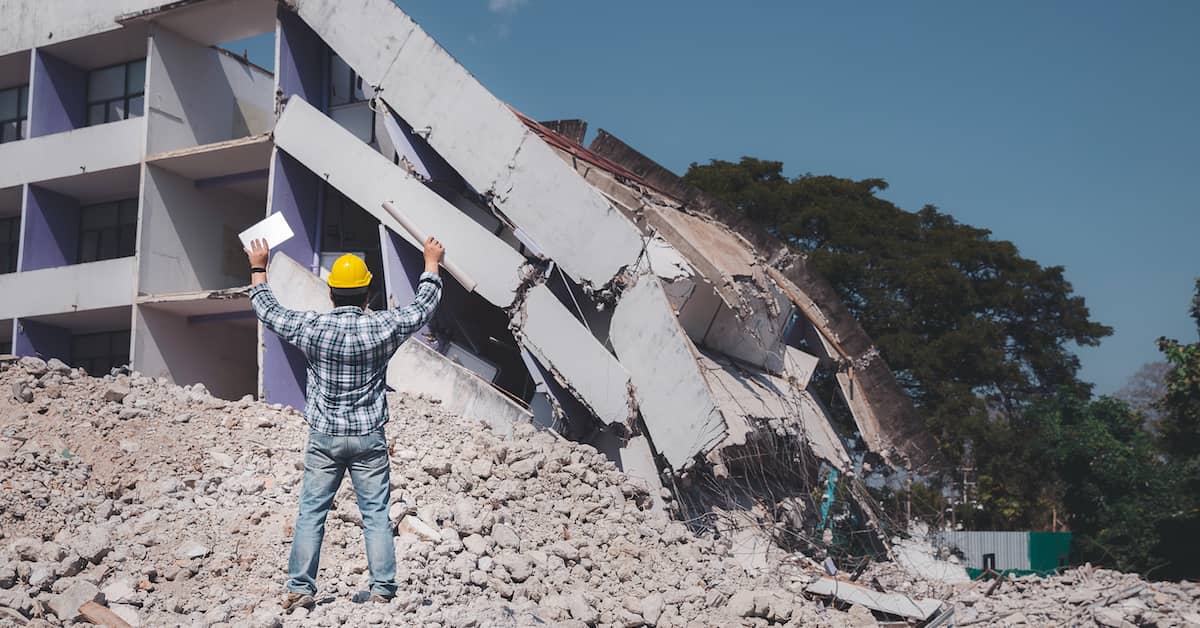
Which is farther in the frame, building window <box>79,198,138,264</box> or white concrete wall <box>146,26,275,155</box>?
building window <box>79,198,138,264</box>

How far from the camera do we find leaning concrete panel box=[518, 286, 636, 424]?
9945 millimetres

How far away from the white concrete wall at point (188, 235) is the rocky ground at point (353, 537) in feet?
15.3

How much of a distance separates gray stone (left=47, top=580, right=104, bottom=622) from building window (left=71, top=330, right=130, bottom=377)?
12.2m

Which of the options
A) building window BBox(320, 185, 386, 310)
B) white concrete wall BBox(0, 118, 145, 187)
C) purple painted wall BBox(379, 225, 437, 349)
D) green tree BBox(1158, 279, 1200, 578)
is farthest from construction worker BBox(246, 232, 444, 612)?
green tree BBox(1158, 279, 1200, 578)

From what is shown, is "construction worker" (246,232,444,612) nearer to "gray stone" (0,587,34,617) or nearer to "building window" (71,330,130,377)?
"gray stone" (0,587,34,617)

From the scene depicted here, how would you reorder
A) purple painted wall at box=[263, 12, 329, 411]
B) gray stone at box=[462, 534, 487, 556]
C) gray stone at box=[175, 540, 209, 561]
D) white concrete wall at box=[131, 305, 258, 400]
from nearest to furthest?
gray stone at box=[175, 540, 209, 561]
gray stone at box=[462, 534, 487, 556]
purple painted wall at box=[263, 12, 329, 411]
white concrete wall at box=[131, 305, 258, 400]

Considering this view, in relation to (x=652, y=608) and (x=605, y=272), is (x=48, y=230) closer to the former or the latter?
(x=605, y=272)

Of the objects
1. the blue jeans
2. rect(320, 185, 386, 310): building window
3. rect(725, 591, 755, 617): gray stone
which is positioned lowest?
rect(725, 591, 755, 617): gray stone

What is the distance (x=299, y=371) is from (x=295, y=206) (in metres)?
2.20

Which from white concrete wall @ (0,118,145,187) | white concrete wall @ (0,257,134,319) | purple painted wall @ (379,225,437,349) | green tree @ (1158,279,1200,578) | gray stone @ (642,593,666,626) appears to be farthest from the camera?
green tree @ (1158,279,1200,578)

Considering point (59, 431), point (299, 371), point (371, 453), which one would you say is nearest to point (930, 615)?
point (371, 453)

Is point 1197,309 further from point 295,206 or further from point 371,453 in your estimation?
point 371,453

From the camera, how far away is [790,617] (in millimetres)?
7297

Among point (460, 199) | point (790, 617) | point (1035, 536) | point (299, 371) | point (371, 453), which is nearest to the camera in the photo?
point (371, 453)
